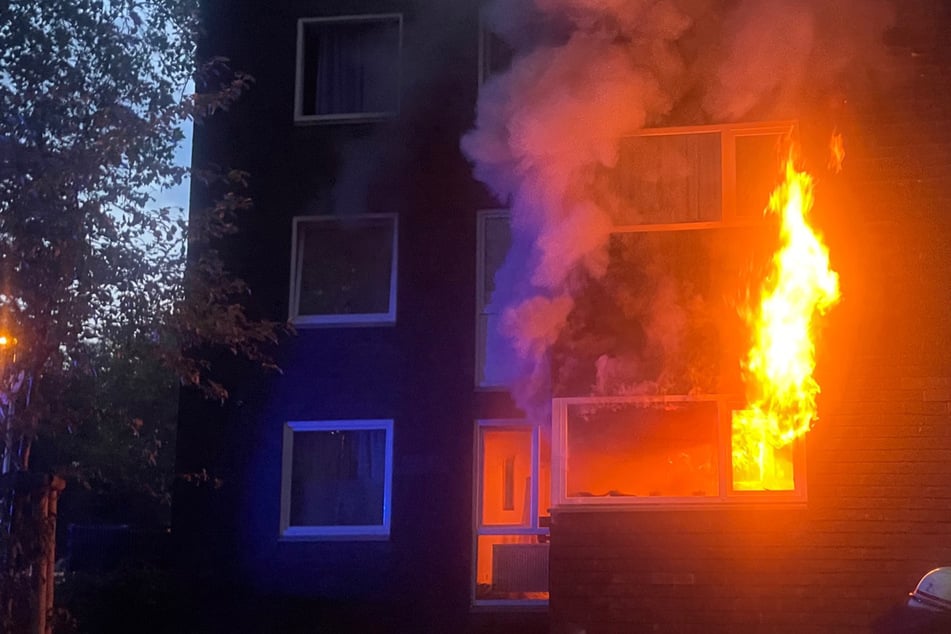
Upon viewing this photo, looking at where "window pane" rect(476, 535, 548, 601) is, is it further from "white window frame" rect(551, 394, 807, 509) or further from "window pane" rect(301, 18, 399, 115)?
"window pane" rect(301, 18, 399, 115)

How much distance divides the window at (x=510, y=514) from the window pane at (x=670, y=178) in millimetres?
3208

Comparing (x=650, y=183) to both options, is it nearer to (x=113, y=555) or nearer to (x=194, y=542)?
(x=194, y=542)

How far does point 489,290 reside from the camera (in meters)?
12.9

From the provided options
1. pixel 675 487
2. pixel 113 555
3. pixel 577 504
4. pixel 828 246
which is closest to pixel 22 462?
pixel 577 504

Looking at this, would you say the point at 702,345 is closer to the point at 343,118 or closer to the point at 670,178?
the point at 670,178

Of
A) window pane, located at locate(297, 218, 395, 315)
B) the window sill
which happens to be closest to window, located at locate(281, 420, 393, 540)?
window pane, located at locate(297, 218, 395, 315)

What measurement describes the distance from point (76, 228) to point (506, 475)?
202 inches

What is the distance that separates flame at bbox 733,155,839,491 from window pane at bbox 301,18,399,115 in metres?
5.87

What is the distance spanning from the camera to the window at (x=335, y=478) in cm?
1274

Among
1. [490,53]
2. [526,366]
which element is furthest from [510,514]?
[490,53]

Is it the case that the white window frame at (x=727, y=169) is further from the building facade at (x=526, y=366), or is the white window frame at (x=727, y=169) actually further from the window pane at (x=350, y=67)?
the window pane at (x=350, y=67)

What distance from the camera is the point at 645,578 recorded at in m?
8.77

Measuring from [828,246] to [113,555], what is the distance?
12822 mm

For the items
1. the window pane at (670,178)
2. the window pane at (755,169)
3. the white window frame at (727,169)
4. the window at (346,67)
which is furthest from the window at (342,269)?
the window pane at (755,169)
